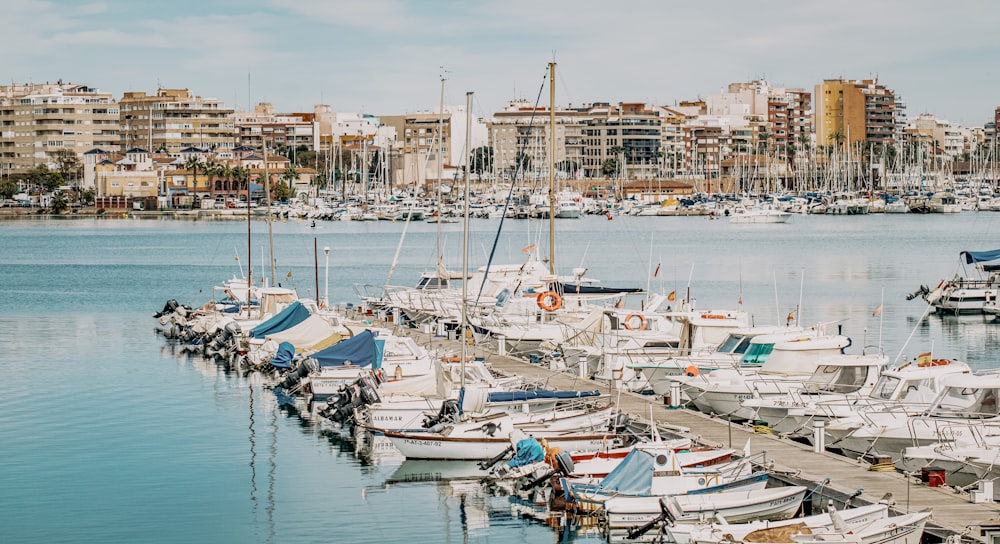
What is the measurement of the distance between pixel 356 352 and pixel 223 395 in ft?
14.8

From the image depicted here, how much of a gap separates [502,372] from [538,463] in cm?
943

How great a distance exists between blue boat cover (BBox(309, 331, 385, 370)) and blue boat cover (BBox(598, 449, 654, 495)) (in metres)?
13.2

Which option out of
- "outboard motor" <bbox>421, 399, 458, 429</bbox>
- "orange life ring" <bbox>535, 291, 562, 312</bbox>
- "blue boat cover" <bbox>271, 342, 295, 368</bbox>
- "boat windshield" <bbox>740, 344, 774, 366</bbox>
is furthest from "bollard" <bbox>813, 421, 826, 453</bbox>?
"blue boat cover" <bbox>271, 342, 295, 368</bbox>

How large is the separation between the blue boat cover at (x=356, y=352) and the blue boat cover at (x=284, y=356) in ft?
9.69

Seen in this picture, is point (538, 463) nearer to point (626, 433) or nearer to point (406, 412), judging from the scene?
point (626, 433)

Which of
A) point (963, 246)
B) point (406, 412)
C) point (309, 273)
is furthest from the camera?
point (963, 246)

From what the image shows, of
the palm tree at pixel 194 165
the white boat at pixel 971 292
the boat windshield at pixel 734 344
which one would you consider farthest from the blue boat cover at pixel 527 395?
the palm tree at pixel 194 165

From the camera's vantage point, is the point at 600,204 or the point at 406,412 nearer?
the point at 406,412

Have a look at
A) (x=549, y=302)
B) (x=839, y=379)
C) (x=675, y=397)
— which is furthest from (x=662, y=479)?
(x=549, y=302)

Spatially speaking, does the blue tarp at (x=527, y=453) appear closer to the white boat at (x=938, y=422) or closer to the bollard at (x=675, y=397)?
the bollard at (x=675, y=397)

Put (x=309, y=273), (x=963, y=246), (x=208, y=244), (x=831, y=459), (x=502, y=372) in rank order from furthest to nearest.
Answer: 1. (x=208, y=244)
2. (x=963, y=246)
3. (x=309, y=273)
4. (x=502, y=372)
5. (x=831, y=459)

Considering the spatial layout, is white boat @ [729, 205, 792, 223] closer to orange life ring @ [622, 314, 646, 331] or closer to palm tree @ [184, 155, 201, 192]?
palm tree @ [184, 155, 201, 192]

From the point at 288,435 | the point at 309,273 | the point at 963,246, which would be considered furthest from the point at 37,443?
the point at 963,246

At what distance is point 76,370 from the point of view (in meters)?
41.0
